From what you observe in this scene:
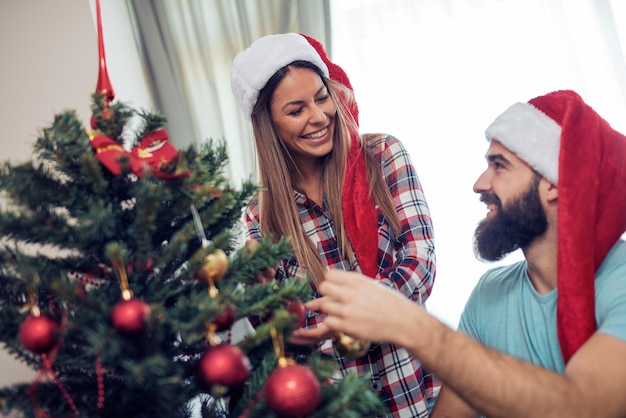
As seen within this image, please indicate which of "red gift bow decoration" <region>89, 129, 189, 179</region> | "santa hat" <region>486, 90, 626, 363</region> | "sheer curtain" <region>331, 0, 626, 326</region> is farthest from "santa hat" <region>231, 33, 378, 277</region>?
"sheer curtain" <region>331, 0, 626, 326</region>

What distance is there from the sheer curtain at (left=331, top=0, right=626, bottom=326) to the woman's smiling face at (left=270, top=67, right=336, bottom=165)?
1.03 metres

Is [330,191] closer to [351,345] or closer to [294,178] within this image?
[294,178]

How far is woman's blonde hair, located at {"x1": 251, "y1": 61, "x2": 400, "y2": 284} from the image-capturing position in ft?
5.05

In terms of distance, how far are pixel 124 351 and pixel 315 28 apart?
1.97 m

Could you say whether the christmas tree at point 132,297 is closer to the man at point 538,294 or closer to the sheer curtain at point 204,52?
the man at point 538,294

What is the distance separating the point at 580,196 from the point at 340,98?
704mm

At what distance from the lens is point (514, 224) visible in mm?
1283

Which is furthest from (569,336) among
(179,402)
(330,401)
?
(179,402)

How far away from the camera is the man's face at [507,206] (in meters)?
1.28

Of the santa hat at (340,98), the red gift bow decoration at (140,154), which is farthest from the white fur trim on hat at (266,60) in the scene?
the red gift bow decoration at (140,154)

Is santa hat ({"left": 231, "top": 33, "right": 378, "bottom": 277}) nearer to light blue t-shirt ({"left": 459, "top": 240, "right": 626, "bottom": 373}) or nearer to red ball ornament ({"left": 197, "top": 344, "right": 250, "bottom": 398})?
light blue t-shirt ({"left": 459, "top": 240, "right": 626, "bottom": 373})

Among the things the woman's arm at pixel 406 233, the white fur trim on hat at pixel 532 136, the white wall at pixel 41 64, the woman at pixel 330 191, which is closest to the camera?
the white fur trim on hat at pixel 532 136

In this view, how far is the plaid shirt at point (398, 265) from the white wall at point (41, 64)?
69 cm

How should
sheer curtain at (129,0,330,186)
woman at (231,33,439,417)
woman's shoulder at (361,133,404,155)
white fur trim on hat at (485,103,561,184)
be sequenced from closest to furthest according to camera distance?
white fur trim on hat at (485,103,561,184)
woman at (231,33,439,417)
woman's shoulder at (361,133,404,155)
sheer curtain at (129,0,330,186)
